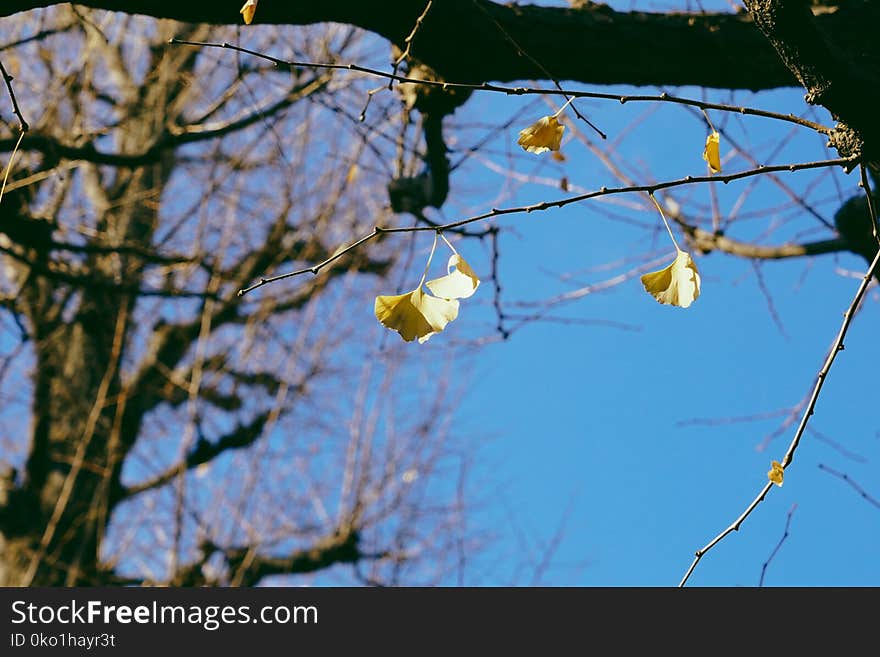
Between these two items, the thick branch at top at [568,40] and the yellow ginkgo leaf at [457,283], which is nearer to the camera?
the yellow ginkgo leaf at [457,283]

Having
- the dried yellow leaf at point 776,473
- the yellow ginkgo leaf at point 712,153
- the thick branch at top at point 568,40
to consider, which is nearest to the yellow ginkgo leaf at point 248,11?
the thick branch at top at point 568,40

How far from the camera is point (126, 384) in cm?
431

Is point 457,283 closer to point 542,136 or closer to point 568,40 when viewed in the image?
point 542,136

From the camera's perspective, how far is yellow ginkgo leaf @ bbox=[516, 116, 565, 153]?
112cm

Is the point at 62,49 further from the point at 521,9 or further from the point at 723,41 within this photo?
the point at 723,41

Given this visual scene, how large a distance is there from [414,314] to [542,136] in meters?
0.31

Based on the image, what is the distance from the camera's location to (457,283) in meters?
1.07

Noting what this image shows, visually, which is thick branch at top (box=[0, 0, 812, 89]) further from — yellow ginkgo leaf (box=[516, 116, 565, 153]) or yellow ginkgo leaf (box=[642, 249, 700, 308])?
yellow ginkgo leaf (box=[642, 249, 700, 308])

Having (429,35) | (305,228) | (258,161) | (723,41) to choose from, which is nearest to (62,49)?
(258,161)

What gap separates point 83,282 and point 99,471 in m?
1.28

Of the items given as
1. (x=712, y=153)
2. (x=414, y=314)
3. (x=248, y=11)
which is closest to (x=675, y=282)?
(x=712, y=153)

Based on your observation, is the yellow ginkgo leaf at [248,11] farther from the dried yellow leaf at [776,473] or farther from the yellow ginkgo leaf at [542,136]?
the dried yellow leaf at [776,473]

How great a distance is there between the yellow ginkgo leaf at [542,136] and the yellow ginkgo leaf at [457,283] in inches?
7.4

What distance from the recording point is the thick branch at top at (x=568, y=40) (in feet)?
5.67
